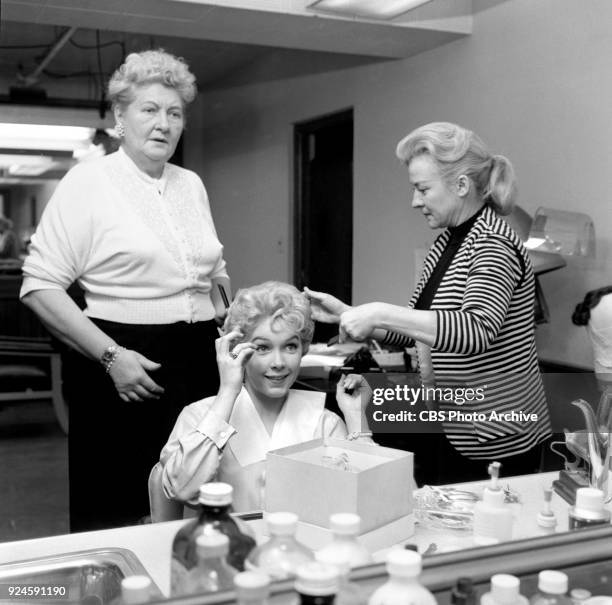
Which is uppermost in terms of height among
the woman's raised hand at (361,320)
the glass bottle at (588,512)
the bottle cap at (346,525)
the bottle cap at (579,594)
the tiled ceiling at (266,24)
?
the tiled ceiling at (266,24)

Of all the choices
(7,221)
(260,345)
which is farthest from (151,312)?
(7,221)

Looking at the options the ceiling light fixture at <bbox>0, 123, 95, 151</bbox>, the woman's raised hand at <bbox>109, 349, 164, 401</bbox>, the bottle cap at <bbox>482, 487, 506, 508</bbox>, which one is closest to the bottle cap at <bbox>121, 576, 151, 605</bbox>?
the bottle cap at <bbox>482, 487, 506, 508</bbox>

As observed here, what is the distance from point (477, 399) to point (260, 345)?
48 centimetres

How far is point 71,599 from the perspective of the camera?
3.75ft

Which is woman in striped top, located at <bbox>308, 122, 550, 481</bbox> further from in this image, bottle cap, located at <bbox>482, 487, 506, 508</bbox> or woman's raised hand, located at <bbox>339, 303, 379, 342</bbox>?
bottle cap, located at <bbox>482, 487, 506, 508</bbox>

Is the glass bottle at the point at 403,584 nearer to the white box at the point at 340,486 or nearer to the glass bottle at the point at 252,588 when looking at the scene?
the glass bottle at the point at 252,588

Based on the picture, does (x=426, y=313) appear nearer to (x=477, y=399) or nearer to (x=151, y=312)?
(x=477, y=399)

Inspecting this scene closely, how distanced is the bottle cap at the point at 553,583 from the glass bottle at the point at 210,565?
32cm

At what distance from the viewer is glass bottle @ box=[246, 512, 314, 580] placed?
2.64ft

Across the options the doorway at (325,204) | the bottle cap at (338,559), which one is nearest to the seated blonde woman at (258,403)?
the bottle cap at (338,559)

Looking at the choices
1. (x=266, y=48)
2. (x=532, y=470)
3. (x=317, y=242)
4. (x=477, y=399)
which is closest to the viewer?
(x=477, y=399)

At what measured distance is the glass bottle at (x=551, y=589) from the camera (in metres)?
0.83

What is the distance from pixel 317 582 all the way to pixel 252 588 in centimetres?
7

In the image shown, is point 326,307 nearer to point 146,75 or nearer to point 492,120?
point 146,75
